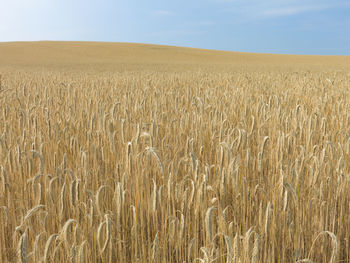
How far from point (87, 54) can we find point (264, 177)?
3084 centimetres

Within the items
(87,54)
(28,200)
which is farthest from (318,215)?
(87,54)

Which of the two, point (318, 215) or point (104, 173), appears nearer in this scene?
point (318, 215)

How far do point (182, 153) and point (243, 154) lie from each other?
1.29ft

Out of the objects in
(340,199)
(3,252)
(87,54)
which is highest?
(87,54)

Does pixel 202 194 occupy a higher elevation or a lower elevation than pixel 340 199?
higher

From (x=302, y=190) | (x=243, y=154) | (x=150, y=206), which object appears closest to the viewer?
(x=150, y=206)

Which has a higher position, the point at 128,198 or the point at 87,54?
the point at 87,54

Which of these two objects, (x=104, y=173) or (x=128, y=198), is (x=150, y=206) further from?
(x=104, y=173)

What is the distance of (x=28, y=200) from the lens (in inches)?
59.4

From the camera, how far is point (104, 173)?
74.9 inches

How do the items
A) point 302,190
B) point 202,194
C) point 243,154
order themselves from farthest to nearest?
point 243,154
point 302,190
point 202,194

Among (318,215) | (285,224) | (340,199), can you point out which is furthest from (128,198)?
(340,199)

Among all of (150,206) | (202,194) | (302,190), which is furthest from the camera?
(302,190)

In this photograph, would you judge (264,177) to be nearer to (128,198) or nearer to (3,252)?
(128,198)
